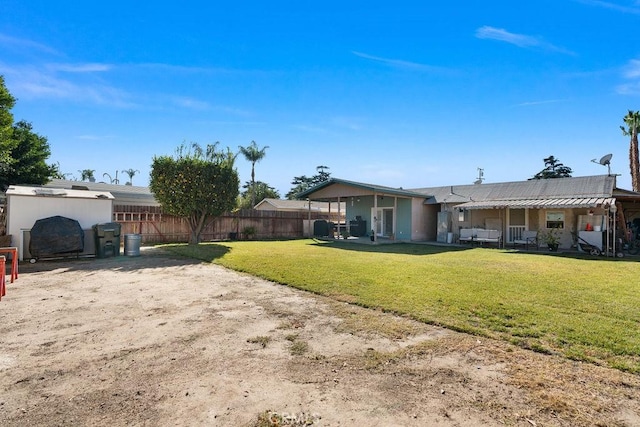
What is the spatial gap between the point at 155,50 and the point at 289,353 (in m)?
12.1

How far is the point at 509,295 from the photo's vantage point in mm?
6164

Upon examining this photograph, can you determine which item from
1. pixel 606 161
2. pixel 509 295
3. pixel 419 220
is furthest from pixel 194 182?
pixel 606 161

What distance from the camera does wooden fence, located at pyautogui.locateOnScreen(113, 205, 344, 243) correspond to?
1728cm

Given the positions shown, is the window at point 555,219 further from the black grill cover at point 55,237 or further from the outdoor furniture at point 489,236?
the black grill cover at point 55,237

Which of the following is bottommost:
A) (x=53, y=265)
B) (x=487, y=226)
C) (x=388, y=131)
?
(x=53, y=265)

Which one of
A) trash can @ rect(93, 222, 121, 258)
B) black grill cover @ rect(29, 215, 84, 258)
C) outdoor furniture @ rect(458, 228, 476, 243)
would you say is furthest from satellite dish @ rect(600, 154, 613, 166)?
black grill cover @ rect(29, 215, 84, 258)

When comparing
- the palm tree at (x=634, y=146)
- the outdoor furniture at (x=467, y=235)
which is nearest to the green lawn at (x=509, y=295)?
the outdoor furniture at (x=467, y=235)

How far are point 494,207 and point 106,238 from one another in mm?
17663

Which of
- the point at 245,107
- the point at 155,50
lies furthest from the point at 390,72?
the point at 155,50

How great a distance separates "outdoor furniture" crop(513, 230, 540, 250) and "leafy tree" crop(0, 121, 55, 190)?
27745 mm

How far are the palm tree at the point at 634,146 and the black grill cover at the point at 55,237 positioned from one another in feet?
110

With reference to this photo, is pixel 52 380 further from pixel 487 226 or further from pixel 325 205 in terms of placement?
pixel 325 205

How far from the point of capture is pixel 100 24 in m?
9.70

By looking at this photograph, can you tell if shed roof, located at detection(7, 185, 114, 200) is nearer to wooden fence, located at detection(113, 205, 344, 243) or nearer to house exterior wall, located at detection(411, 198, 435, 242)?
wooden fence, located at detection(113, 205, 344, 243)
